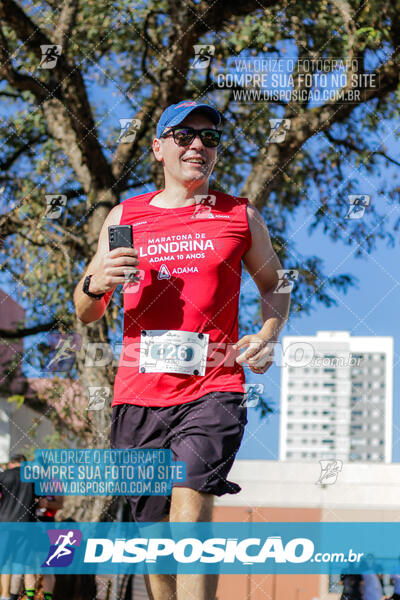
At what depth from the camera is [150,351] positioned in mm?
2527

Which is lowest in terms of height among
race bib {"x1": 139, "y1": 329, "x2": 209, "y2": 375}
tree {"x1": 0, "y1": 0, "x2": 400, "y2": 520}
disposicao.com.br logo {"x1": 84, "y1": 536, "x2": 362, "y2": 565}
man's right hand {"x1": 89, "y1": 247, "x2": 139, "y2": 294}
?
disposicao.com.br logo {"x1": 84, "y1": 536, "x2": 362, "y2": 565}

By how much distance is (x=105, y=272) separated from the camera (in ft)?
8.13

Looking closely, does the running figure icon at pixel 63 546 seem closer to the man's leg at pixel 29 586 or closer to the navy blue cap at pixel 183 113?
the navy blue cap at pixel 183 113

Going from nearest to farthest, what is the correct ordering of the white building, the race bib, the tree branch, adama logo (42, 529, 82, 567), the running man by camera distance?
the running man, the race bib, adama logo (42, 529, 82, 567), the white building, the tree branch

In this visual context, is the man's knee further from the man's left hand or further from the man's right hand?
the man's right hand

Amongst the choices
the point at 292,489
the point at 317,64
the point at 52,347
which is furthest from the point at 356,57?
the point at 292,489

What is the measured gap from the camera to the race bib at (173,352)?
97.6 inches

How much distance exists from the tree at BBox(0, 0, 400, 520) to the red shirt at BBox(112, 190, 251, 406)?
179 inches

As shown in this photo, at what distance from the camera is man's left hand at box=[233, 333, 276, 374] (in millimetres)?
2484

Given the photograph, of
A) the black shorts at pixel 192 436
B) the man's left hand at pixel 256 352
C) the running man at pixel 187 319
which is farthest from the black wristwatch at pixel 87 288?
the man's left hand at pixel 256 352

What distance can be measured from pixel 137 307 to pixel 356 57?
515 cm

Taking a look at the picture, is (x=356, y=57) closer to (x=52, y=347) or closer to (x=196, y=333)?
(x=52, y=347)

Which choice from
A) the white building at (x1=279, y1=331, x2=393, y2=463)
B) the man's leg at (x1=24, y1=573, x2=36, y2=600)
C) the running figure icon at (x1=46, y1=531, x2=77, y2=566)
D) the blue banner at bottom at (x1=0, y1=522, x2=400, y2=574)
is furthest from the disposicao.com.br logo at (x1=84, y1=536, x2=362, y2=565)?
the man's leg at (x1=24, y1=573, x2=36, y2=600)

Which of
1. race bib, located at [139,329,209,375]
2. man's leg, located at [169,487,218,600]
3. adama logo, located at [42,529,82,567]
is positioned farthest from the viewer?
adama logo, located at [42,529,82,567]
